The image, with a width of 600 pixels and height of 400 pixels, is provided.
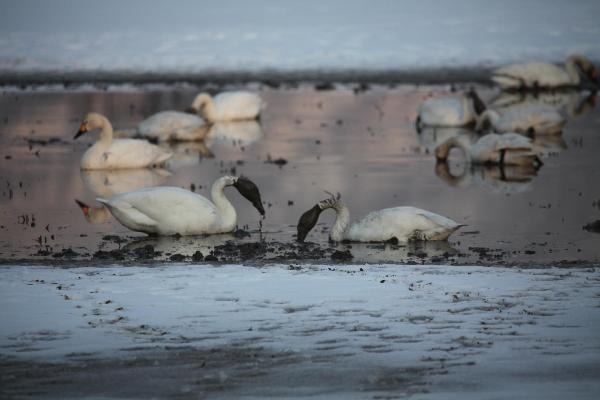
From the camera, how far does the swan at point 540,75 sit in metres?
30.1

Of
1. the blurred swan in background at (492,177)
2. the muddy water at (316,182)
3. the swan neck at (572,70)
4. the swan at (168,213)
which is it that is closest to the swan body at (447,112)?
the muddy water at (316,182)

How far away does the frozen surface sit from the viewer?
117ft

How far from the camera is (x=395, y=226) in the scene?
465 inches

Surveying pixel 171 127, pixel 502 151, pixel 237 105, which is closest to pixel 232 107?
pixel 237 105

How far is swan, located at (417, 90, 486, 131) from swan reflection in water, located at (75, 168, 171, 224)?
6767 millimetres

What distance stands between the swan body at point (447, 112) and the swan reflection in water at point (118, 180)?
6.77 metres

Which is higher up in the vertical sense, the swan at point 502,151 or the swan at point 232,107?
the swan at point 232,107

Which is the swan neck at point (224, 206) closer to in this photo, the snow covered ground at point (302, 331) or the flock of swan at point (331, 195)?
the flock of swan at point (331, 195)

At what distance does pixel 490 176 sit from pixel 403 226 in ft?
17.7

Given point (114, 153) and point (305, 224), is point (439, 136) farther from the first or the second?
point (305, 224)

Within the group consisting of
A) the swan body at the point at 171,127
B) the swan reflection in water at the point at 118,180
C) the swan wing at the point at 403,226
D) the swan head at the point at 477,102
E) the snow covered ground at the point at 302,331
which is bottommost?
the snow covered ground at the point at 302,331

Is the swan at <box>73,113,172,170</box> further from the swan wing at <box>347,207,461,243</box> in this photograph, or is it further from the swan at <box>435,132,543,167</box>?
the swan wing at <box>347,207,461,243</box>

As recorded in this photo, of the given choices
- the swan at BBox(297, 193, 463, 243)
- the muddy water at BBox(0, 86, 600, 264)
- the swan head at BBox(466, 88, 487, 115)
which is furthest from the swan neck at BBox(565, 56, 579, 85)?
the swan at BBox(297, 193, 463, 243)

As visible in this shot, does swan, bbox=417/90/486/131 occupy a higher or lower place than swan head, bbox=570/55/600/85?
lower
